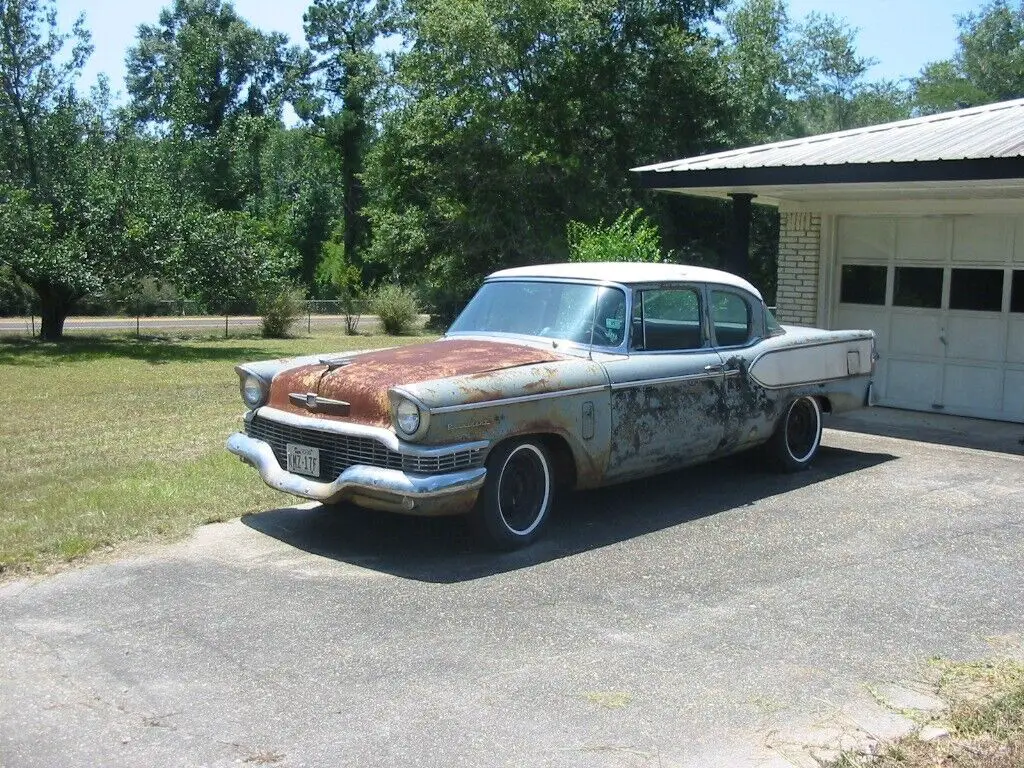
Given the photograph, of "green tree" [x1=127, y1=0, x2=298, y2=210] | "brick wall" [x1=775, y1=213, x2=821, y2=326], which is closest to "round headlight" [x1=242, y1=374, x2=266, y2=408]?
"brick wall" [x1=775, y1=213, x2=821, y2=326]

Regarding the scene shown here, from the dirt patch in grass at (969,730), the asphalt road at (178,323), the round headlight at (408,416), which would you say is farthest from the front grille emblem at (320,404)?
the asphalt road at (178,323)

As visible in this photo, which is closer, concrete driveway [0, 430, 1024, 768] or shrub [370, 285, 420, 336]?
concrete driveway [0, 430, 1024, 768]

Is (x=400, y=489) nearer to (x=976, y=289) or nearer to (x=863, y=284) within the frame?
(x=976, y=289)

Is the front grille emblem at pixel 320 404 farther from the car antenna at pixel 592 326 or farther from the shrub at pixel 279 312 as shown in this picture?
the shrub at pixel 279 312

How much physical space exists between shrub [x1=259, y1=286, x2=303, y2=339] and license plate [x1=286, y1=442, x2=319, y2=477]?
25.1 metres

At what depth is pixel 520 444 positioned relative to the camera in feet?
21.4

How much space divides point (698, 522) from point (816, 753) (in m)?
3.42

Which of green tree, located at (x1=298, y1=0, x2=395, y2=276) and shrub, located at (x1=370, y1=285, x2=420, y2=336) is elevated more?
green tree, located at (x1=298, y1=0, x2=395, y2=276)

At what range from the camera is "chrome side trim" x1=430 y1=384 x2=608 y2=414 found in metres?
6.06

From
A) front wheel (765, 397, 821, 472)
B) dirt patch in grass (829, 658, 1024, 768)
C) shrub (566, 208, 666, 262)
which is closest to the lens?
dirt patch in grass (829, 658, 1024, 768)

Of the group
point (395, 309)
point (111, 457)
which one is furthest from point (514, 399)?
point (395, 309)

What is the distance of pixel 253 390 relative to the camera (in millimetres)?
7223

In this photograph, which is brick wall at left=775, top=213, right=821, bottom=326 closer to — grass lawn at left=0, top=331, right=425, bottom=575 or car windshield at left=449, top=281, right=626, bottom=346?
car windshield at left=449, top=281, right=626, bottom=346

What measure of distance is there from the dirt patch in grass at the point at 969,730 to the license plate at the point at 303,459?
362cm
